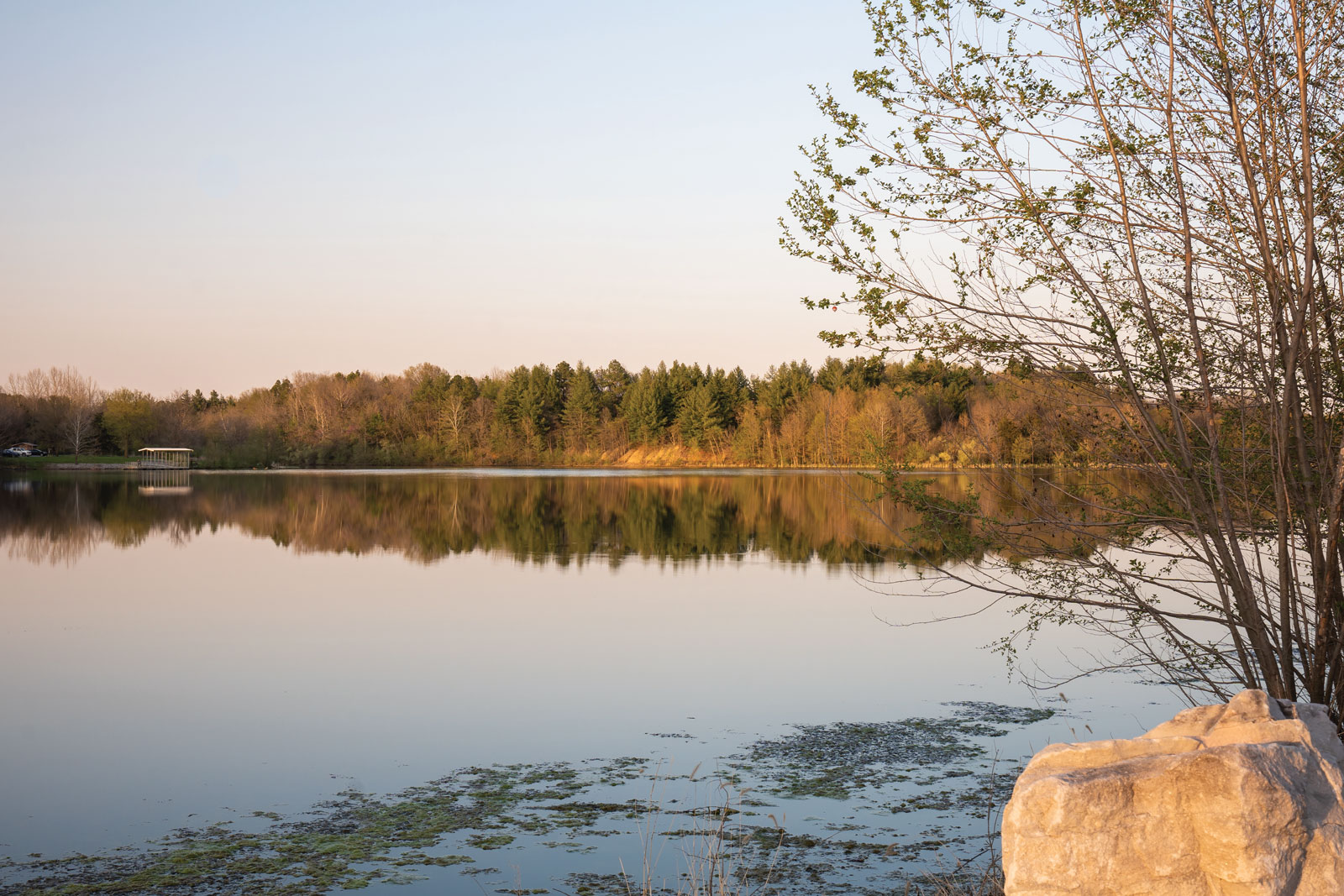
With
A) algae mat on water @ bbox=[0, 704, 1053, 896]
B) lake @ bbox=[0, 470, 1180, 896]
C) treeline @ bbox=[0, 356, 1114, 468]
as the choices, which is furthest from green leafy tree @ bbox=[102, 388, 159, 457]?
algae mat on water @ bbox=[0, 704, 1053, 896]

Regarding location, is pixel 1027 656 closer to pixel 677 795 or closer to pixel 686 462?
pixel 677 795

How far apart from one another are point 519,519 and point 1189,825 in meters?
35.4

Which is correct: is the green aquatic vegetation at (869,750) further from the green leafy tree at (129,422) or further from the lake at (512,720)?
the green leafy tree at (129,422)

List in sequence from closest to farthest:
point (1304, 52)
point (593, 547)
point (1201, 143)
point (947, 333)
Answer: point (1304, 52) → point (1201, 143) → point (947, 333) → point (593, 547)

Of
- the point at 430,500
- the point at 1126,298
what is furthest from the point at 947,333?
the point at 430,500

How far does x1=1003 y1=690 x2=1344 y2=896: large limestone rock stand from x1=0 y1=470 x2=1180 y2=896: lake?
2960 mm

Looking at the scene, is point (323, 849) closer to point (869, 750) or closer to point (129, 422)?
point (869, 750)

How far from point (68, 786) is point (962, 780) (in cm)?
760

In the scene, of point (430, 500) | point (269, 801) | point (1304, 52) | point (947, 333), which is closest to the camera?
point (1304, 52)

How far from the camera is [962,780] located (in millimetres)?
9312

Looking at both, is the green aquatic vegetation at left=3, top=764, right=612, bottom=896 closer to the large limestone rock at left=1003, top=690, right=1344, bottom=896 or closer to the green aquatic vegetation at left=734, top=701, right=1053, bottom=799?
the green aquatic vegetation at left=734, top=701, right=1053, bottom=799

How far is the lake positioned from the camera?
7656mm

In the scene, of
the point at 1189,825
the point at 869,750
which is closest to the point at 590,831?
the point at 869,750

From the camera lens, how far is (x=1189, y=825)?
3.06 metres
